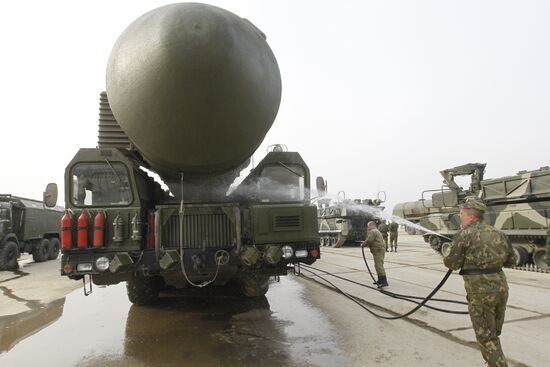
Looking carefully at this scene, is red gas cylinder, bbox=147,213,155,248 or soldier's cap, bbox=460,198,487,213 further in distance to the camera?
red gas cylinder, bbox=147,213,155,248

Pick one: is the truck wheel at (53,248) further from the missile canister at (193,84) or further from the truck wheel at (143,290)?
the missile canister at (193,84)

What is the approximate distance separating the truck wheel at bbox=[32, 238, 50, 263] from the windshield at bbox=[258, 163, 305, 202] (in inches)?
536

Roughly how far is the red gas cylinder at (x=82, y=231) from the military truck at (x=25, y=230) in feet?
32.8

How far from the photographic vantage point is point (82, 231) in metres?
4.12

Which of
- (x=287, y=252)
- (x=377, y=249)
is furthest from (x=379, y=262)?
(x=287, y=252)

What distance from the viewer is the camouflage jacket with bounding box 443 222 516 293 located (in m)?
3.03

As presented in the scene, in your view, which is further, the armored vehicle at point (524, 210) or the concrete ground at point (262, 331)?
the armored vehicle at point (524, 210)

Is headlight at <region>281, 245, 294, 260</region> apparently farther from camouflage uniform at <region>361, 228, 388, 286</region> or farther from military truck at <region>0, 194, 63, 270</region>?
military truck at <region>0, 194, 63, 270</region>

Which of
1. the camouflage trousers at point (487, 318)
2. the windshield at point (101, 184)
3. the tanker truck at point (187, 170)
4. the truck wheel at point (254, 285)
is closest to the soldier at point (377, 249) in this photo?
the truck wheel at point (254, 285)

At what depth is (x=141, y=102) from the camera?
3564mm

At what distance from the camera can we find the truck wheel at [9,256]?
12.1m

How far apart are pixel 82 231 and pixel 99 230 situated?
16 cm

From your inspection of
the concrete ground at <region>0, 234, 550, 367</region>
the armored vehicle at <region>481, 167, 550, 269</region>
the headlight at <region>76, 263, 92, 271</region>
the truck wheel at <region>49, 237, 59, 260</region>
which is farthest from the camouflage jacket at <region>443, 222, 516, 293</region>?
the truck wheel at <region>49, 237, 59, 260</region>

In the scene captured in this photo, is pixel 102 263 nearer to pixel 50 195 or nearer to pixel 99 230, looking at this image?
pixel 99 230
